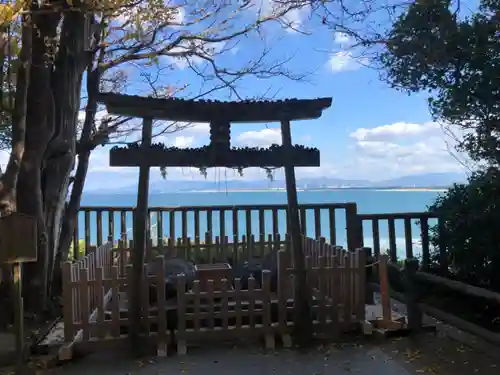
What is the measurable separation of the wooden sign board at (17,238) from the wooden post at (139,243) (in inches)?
32.7

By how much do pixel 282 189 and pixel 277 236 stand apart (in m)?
1.70

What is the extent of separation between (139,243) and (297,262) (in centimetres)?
139

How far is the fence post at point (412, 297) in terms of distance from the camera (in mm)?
4332

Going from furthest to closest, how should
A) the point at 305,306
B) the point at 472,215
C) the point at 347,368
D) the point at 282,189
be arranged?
1. the point at 472,215
2. the point at 282,189
3. the point at 305,306
4. the point at 347,368

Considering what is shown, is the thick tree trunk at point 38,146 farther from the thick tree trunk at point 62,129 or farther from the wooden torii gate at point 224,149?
the wooden torii gate at point 224,149

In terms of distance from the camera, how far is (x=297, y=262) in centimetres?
430

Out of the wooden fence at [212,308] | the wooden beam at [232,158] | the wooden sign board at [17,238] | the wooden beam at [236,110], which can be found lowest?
the wooden fence at [212,308]

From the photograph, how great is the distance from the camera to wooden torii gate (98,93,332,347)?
4.22 m

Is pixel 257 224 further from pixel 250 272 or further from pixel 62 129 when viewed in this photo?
pixel 62 129

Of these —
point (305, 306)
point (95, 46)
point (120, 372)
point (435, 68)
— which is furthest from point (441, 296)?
point (95, 46)

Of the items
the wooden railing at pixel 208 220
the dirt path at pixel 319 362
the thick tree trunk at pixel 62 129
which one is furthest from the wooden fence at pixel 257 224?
the dirt path at pixel 319 362

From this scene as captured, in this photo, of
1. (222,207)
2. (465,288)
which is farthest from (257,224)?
(465,288)

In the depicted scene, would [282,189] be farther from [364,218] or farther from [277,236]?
[364,218]

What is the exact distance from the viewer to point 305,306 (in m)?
4.22
